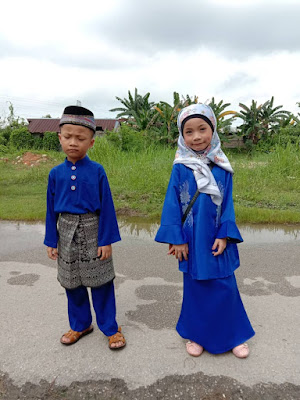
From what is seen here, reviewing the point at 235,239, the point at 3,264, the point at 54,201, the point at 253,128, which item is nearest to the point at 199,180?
the point at 235,239

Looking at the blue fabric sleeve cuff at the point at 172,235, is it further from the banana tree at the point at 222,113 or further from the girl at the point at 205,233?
the banana tree at the point at 222,113

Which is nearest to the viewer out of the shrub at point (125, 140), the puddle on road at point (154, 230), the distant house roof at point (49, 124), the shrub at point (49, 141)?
the puddle on road at point (154, 230)

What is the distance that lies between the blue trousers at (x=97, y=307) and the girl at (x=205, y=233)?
554mm

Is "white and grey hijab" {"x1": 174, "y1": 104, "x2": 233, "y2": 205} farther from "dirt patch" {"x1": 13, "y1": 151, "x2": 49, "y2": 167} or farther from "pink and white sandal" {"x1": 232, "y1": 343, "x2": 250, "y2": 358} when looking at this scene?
"dirt patch" {"x1": 13, "y1": 151, "x2": 49, "y2": 167}

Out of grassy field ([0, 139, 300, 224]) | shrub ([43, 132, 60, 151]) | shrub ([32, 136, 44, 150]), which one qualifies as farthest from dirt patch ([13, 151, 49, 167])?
shrub ([32, 136, 44, 150])

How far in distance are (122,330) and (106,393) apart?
65 centimetres

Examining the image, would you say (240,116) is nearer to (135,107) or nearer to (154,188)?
(135,107)

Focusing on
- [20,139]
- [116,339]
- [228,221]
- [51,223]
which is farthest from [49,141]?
[228,221]

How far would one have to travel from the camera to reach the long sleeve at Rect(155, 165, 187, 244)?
2.16 meters

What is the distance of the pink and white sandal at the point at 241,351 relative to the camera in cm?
219

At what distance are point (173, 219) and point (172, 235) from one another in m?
0.11

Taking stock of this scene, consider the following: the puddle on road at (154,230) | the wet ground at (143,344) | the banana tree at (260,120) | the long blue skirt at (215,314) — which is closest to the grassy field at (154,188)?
the puddle on road at (154,230)

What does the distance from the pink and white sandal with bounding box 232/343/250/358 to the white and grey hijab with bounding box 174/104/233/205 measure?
990mm

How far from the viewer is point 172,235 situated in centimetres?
216
